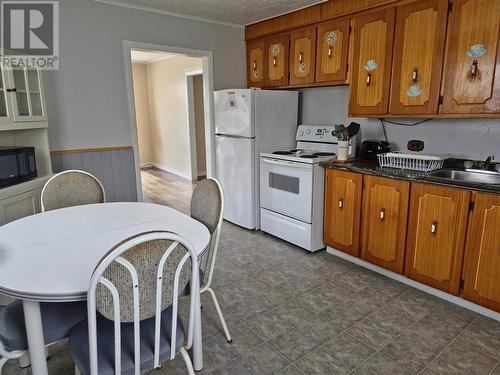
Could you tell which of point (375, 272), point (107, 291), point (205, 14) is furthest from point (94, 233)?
point (205, 14)

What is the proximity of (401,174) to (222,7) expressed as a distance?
233cm

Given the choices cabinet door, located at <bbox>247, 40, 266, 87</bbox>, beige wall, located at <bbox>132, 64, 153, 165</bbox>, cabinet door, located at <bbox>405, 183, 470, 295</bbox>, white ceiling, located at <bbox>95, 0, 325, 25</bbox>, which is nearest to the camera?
cabinet door, located at <bbox>405, 183, 470, 295</bbox>

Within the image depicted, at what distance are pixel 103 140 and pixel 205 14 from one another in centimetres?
171

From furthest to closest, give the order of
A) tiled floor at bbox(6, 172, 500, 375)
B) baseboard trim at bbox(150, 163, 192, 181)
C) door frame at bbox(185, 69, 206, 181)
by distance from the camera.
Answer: baseboard trim at bbox(150, 163, 192, 181) → door frame at bbox(185, 69, 206, 181) → tiled floor at bbox(6, 172, 500, 375)

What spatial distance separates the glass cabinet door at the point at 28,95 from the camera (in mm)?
2621

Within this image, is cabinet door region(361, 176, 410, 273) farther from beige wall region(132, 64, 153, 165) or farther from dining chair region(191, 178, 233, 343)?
beige wall region(132, 64, 153, 165)

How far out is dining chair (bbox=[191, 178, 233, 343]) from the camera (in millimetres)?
1786

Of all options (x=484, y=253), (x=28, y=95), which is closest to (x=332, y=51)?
(x=484, y=253)

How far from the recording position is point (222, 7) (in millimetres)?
3326

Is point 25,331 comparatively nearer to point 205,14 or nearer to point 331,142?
point 331,142

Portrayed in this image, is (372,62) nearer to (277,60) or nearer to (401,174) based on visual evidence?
(401,174)

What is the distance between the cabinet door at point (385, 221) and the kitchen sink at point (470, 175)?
287 millimetres

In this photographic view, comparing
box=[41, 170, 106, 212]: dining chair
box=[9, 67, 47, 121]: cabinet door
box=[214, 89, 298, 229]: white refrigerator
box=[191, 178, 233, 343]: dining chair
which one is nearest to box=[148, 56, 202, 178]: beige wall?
box=[214, 89, 298, 229]: white refrigerator

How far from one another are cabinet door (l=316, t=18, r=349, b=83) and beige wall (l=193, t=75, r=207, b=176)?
351 cm
